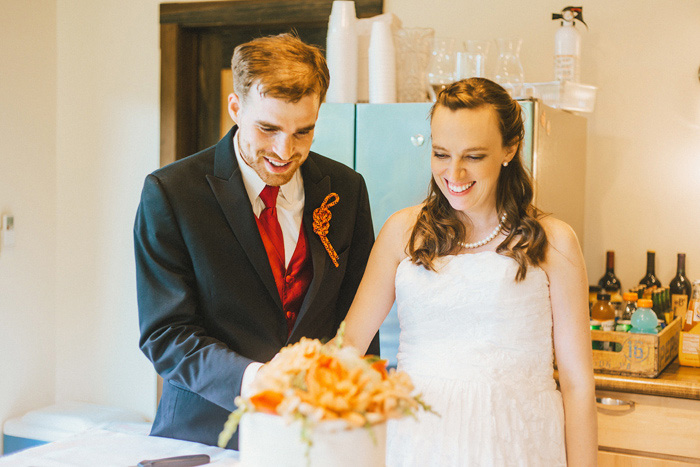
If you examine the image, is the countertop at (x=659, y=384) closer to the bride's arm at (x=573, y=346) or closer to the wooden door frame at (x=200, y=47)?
the bride's arm at (x=573, y=346)

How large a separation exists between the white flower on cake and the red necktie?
2.25 ft

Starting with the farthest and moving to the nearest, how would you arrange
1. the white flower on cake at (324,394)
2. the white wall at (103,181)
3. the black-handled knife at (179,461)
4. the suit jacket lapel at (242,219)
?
the white wall at (103,181) → the suit jacket lapel at (242,219) → the black-handled knife at (179,461) → the white flower on cake at (324,394)

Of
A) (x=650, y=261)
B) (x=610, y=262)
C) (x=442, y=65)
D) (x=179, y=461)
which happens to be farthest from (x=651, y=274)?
(x=179, y=461)

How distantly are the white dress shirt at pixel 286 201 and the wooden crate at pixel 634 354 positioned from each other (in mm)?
1163

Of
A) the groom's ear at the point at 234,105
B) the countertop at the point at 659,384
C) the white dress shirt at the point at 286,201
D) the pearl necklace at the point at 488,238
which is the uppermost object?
the groom's ear at the point at 234,105

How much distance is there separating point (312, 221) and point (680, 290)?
1682mm

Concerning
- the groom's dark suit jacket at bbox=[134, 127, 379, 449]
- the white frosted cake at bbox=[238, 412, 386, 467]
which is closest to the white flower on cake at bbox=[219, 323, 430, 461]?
the white frosted cake at bbox=[238, 412, 386, 467]

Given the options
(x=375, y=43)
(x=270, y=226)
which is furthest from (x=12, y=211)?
(x=270, y=226)

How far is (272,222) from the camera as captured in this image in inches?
66.1

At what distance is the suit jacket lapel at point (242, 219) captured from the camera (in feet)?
5.24

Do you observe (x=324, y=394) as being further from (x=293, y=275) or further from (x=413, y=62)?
(x=413, y=62)

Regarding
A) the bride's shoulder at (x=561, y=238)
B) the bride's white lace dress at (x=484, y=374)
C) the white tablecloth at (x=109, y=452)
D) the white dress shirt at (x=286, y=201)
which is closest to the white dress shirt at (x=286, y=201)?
the white dress shirt at (x=286, y=201)

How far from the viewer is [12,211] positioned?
3229 mm

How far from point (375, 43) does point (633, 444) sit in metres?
1.54
